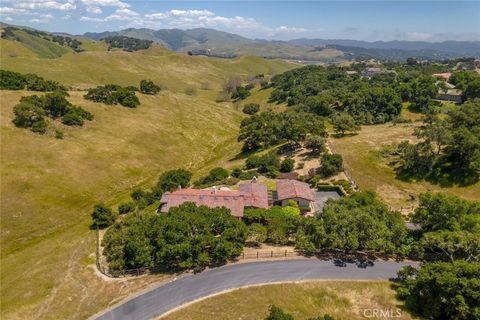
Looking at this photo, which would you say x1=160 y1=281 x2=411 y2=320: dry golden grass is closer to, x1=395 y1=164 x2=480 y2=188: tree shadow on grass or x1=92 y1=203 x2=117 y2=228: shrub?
x1=92 y1=203 x2=117 y2=228: shrub

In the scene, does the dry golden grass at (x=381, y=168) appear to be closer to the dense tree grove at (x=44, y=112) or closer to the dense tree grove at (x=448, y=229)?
the dense tree grove at (x=448, y=229)

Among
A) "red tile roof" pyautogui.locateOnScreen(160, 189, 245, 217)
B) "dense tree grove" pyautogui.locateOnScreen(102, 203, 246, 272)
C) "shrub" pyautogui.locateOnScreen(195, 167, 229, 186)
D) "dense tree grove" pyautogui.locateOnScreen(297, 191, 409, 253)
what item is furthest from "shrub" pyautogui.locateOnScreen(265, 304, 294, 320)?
"shrub" pyautogui.locateOnScreen(195, 167, 229, 186)

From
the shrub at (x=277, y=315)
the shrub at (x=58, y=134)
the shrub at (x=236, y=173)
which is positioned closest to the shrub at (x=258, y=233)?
the shrub at (x=277, y=315)

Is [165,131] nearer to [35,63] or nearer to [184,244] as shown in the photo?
[184,244]

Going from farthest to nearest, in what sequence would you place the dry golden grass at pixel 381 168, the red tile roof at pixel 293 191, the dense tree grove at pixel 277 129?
the dense tree grove at pixel 277 129 → the dry golden grass at pixel 381 168 → the red tile roof at pixel 293 191

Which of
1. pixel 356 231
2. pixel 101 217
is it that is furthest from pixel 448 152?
pixel 101 217

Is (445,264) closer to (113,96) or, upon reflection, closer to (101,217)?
(101,217)
